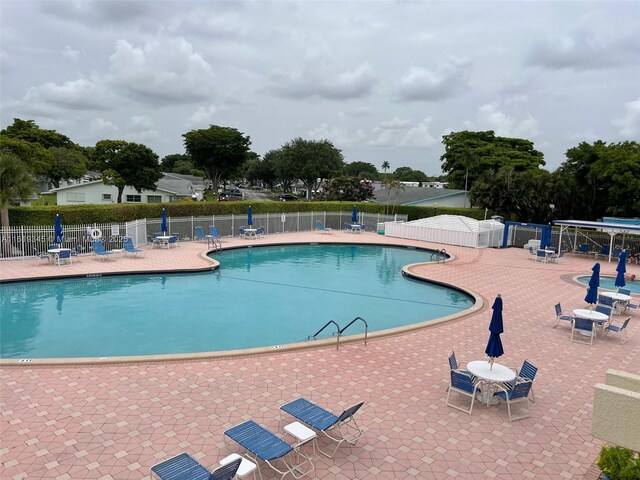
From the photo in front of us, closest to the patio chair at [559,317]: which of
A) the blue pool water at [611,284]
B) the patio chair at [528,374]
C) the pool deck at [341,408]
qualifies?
the pool deck at [341,408]

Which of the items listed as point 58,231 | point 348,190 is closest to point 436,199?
point 348,190

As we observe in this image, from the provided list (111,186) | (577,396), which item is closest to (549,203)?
(577,396)

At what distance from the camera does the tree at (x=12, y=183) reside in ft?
60.9

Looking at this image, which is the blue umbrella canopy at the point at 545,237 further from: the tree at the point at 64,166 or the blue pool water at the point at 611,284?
the tree at the point at 64,166

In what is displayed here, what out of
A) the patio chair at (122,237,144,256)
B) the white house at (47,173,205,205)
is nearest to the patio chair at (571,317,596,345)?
the patio chair at (122,237,144,256)

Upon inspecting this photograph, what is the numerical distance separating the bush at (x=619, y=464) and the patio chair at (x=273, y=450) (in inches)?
136

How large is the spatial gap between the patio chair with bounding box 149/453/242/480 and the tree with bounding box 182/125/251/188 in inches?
2309

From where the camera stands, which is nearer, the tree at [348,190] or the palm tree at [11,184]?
the palm tree at [11,184]

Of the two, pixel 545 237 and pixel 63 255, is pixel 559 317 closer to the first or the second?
pixel 545 237

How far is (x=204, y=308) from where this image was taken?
14.8m

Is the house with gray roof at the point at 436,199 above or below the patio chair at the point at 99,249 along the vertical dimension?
above

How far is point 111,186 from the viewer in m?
Result: 48.6

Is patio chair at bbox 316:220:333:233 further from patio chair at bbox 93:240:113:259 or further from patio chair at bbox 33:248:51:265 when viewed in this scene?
patio chair at bbox 33:248:51:265

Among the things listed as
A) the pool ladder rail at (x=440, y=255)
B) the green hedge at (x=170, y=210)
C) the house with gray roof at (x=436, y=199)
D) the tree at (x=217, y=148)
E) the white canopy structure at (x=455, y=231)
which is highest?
the tree at (x=217, y=148)
